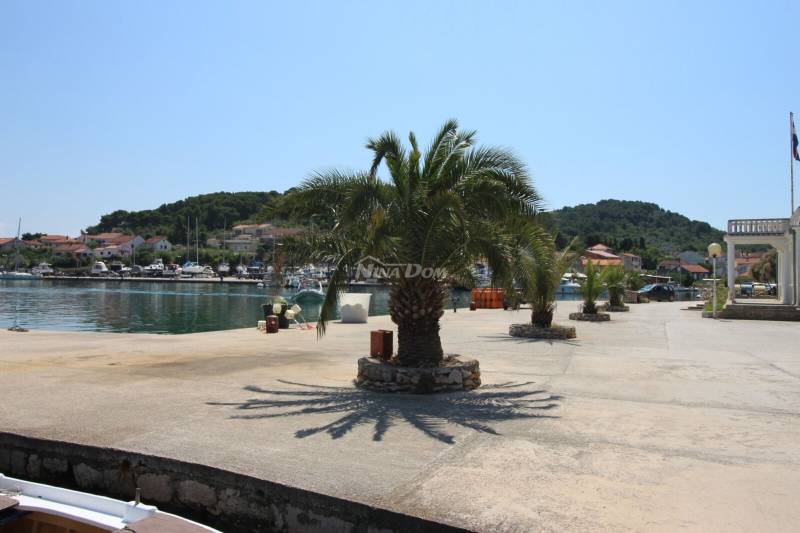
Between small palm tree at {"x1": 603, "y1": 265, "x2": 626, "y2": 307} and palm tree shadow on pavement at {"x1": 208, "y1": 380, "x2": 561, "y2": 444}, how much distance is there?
71.9 ft

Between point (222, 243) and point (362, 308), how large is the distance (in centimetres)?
13583

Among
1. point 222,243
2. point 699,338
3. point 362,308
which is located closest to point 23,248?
point 222,243

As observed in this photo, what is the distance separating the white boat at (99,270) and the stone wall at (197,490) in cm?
14913

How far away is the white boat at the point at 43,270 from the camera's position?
141m

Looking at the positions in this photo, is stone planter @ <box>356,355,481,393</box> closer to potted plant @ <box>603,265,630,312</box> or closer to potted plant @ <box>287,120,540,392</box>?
potted plant @ <box>287,120,540,392</box>

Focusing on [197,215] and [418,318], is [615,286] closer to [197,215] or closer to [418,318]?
[418,318]

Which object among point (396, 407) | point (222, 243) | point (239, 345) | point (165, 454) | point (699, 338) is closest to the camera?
point (165, 454)

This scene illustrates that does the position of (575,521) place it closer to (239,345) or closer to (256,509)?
(256,509)

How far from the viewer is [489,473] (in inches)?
219

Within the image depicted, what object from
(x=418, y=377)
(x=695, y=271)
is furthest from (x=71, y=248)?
(x=418, y=377)

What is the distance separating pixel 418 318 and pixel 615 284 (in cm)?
2361

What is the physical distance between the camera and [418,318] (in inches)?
385

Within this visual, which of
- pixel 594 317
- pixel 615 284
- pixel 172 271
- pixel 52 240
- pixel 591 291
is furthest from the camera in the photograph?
pixel 52 240

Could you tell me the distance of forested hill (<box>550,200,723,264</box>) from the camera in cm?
17025
